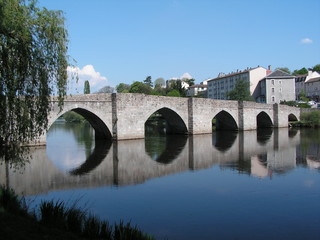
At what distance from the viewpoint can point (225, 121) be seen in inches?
1560

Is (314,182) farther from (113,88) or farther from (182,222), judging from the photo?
(113,88)

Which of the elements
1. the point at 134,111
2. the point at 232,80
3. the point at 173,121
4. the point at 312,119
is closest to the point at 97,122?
the point at 134,111

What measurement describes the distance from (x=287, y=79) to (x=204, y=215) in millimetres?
66216

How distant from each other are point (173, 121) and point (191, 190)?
22149mm

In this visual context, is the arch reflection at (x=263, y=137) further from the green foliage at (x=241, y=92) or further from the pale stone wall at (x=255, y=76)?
the pale stone wall at (x=255, y=76)

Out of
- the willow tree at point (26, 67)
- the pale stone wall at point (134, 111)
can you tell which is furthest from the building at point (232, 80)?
the willow tree at point (26, 67)

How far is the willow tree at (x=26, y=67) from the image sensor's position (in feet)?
25.1

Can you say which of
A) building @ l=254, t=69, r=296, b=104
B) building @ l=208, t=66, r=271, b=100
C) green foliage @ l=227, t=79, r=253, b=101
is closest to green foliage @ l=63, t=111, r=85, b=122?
building @ l=208, t=66, r=271, b=100

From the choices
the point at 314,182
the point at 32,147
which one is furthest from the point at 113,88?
the point at 314,182

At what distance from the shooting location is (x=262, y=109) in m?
41.9

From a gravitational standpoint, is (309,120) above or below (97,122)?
below

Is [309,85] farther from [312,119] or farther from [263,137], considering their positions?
[263,137]

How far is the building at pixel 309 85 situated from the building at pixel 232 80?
11.3 meters

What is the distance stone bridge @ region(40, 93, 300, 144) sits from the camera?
77.3 ft
